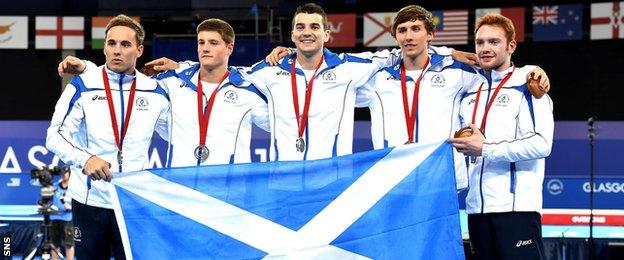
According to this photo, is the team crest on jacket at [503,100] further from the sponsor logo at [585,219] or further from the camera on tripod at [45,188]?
the camera on tripod at [45,188]

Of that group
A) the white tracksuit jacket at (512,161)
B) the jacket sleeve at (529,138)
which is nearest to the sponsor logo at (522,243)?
the white tracksuit jacket at (512,161)

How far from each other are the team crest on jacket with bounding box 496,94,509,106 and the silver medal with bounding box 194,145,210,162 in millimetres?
1638

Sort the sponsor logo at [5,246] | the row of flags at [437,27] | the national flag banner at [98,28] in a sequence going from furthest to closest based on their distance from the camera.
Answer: the national flag banner at [98,28]
the row of flags at [437,27]
the sponsor logo at [5,246]

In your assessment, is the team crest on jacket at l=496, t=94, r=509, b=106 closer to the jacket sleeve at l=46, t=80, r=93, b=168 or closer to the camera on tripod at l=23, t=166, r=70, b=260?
the jacket sleeve at l=46, t=80, r=93, b=168

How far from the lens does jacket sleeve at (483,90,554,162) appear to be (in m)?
4.31

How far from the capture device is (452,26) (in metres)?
14.5

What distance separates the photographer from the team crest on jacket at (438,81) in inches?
190

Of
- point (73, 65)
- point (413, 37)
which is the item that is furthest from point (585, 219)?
point (73, 65)

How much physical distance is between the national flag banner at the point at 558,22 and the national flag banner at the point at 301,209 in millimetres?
10361

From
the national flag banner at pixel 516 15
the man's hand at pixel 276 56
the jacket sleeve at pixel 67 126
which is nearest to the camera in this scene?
the jacket sleeve at pixel 67 126

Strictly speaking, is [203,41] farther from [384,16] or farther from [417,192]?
[384,16]

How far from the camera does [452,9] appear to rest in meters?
14.7

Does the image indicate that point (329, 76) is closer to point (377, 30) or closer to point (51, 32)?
point (377, 30)

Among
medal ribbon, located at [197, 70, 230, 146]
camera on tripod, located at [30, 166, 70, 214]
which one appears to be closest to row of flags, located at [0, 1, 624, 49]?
camera on tripod, located at [30, 166, 70, 214]
